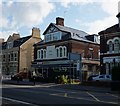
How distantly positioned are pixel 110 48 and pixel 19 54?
28.7 metres

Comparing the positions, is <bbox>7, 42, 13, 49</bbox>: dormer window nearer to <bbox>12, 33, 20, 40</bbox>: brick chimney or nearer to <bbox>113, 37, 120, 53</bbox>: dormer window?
<bbox>12, 33, 20, 40</bbox>: brick chimney

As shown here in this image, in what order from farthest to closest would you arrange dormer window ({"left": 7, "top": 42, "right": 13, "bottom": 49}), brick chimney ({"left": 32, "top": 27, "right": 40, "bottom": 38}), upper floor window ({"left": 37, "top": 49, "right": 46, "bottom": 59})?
dormer window ({"left": 7, "top": 42, "right": 13, "bottom": 49}), brick chimney ({"left": 32, "top": 27, "right": 40, "bottom": 38}), upper floor window ({"left": 37, "top": 49, "right": 46, "bottom": 59})

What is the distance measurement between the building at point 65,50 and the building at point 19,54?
27.2ft

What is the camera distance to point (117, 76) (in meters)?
31.6

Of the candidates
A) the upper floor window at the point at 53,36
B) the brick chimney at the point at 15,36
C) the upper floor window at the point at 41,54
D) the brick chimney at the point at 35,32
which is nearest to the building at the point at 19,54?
the brick chimney at the point at 35,32

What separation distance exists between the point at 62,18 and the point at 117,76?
3003cm

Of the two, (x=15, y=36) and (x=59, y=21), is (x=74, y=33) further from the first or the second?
(x=15, y=36)

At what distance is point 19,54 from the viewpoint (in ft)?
222

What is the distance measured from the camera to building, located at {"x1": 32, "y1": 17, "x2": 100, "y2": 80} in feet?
174

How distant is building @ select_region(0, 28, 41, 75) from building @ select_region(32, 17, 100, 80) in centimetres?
829

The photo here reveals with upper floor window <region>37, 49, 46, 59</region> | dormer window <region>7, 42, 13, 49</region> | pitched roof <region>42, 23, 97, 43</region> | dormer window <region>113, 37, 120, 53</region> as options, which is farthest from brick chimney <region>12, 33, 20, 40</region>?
dormer window <region>113, 37, 120, 53</region>

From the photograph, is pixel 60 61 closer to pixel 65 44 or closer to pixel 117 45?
pixel 65 44

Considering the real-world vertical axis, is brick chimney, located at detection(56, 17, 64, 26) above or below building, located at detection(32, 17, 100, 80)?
above

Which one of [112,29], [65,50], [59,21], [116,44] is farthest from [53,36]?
[116,44]
